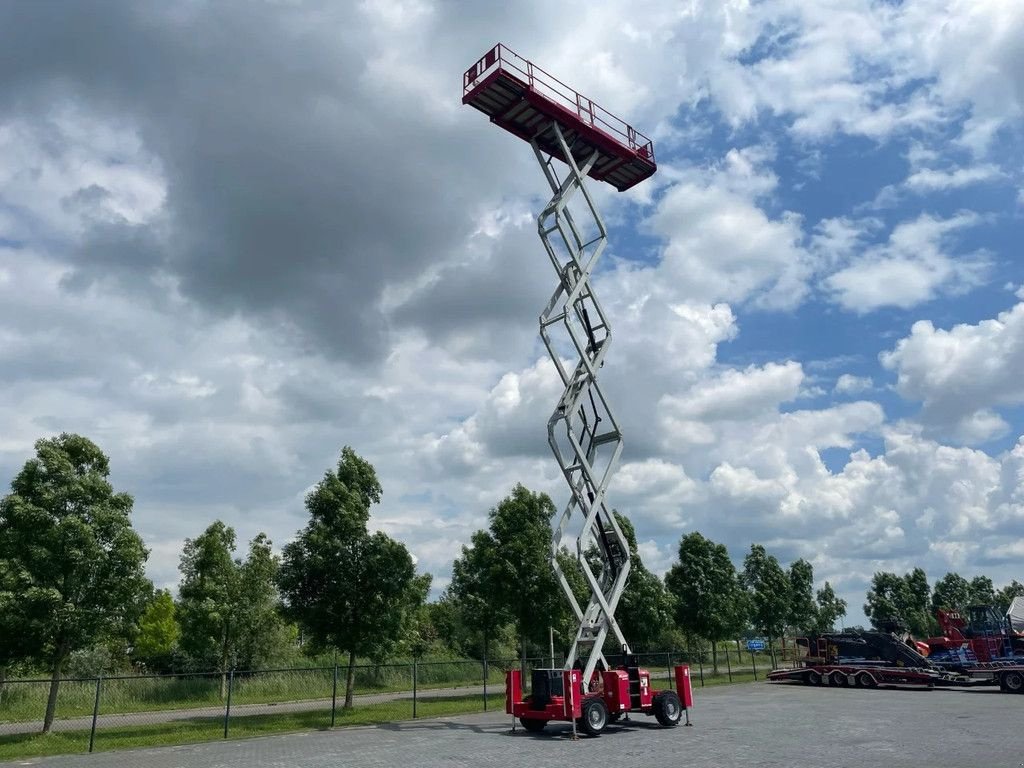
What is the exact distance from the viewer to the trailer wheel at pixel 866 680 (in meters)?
33.8

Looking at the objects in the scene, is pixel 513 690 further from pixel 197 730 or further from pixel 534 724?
pixel 197 730

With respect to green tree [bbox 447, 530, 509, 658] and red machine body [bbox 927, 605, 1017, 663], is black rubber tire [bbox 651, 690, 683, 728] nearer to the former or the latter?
green tree [bbox 447, 530, 509, 658]

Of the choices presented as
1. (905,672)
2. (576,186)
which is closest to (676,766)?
(576,186)

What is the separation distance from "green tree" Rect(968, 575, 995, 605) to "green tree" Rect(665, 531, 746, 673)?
55357 millimetres

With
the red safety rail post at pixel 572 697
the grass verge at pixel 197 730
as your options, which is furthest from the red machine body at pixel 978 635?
the red safety rail post at pixel 572 697

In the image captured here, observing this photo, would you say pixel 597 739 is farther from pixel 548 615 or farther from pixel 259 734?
pixel 548 615

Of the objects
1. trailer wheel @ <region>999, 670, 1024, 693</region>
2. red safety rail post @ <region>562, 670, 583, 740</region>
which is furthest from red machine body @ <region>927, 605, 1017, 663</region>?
red safety rail post @ <region>562, 670, 583, 740</region>

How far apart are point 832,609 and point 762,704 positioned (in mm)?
52966

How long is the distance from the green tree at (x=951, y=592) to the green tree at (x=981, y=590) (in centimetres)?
109

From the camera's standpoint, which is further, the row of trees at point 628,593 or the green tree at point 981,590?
the green tree at point 981,590

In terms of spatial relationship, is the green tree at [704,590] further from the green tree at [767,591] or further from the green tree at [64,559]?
the green tree at [64,559]

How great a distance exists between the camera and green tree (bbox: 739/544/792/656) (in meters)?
51.8

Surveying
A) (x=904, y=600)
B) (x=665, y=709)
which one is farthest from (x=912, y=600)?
(x=665, y=709)

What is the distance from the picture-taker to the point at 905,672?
32.8 m
